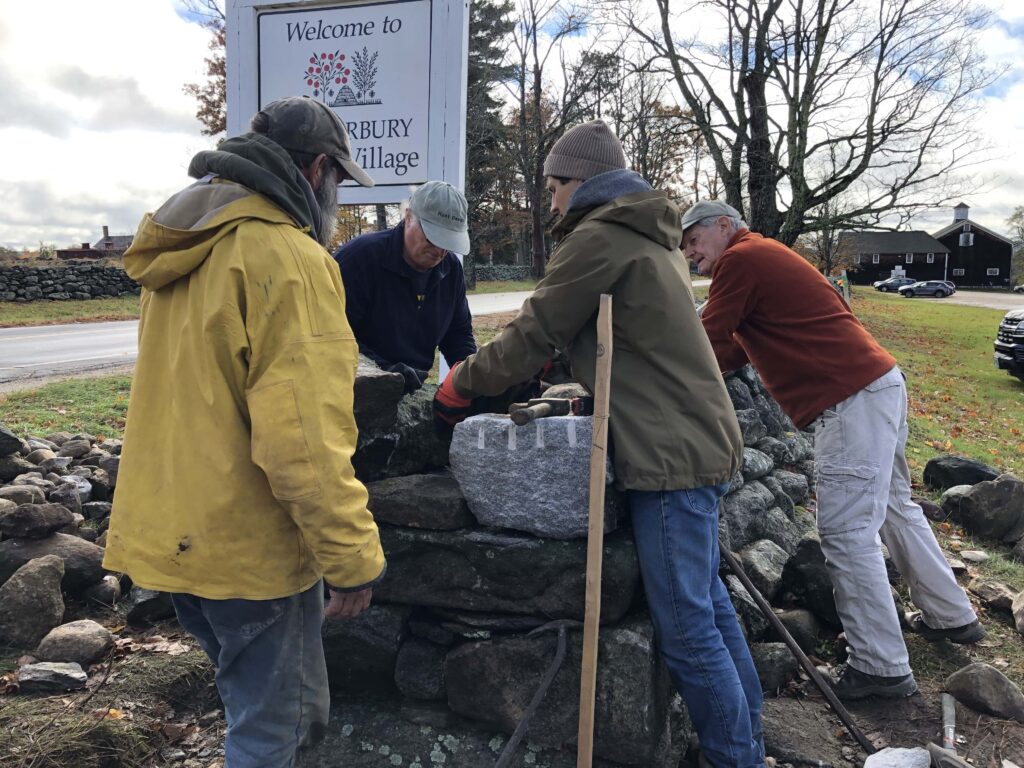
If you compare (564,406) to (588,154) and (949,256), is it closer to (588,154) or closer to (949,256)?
(588,154)

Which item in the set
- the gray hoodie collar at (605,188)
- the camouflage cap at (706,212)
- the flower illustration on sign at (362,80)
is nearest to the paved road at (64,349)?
the flower illustration on sign at (362,80)

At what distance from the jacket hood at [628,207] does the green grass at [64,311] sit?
60.2 feet

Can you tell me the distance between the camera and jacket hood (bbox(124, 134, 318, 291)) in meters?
1.92

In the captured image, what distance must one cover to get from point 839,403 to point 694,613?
1506mm

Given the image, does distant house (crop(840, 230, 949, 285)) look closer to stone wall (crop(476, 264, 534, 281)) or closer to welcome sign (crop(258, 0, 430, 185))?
stone wall (crop(476, 264, 534, 281))

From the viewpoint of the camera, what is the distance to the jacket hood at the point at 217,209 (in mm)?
1925

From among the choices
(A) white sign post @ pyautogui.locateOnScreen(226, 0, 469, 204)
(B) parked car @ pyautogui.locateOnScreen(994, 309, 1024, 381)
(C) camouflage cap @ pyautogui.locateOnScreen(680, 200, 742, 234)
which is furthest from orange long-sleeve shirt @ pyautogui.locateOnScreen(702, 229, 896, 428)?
(B) parked car @ pyautogui.locateOnScreen(994, 309, 1024, 381)

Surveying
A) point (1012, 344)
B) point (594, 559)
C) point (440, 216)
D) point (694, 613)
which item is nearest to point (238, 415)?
point (594, 559)

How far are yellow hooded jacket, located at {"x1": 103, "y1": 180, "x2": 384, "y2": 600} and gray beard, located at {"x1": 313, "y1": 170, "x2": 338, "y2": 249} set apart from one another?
0.28 m

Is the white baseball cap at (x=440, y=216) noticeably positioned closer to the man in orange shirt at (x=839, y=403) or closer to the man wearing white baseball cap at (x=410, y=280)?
the man wearing white baseball cap at (x=410, y=280)

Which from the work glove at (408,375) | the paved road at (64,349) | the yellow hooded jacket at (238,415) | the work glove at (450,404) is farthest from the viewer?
the paved road at (64,349)

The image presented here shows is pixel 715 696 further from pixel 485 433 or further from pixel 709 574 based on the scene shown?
pixel 485 433

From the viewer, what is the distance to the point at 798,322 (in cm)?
357

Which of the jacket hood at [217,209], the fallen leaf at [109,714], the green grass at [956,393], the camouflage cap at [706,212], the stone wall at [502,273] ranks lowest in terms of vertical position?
the fallen leaf at [109,714]
